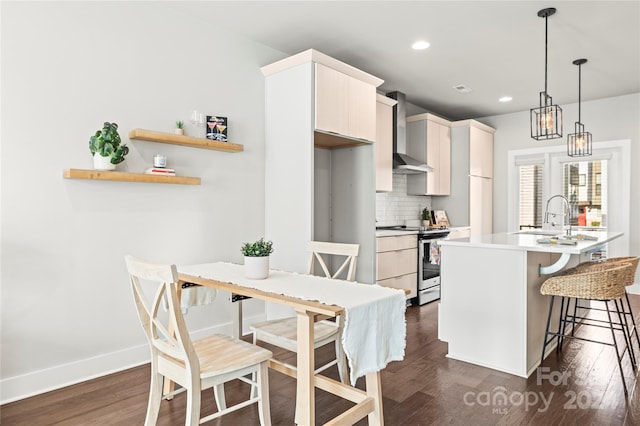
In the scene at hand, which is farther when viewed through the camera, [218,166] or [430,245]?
[430,245]

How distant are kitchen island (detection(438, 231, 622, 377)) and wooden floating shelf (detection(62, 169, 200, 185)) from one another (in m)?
2.05

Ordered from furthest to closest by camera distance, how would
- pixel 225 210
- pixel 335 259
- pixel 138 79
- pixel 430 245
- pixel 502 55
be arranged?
1. pixel 430 245
2. pixel 335 259
3. pixel 502 55
4. pixel 225 210
5. pixel 138 79

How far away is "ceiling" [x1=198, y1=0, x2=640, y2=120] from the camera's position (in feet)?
10.2

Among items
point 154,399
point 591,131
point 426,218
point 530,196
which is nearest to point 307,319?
point 154,399

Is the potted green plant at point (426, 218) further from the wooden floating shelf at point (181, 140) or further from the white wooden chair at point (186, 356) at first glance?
the white wooden chair at point (186, 356)

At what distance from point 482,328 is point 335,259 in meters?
1.76

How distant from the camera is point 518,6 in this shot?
10.0ft

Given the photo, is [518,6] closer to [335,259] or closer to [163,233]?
[335,259]

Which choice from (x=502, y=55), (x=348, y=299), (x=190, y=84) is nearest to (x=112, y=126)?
(x=190, y=84)

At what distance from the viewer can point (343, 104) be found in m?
3.65

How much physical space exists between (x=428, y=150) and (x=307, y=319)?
432 cm

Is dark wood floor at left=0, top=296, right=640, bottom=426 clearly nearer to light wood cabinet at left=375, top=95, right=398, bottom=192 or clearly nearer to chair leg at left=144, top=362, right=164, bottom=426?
chair leg at left=144, top=362, right=164, bottom=426

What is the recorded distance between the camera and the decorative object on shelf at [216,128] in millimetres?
3297

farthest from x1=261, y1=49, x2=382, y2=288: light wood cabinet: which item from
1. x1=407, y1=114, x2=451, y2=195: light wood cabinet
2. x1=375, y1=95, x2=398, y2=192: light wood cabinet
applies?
x1=407, y1=114, x2=451, y2=195: light wood cabinet
